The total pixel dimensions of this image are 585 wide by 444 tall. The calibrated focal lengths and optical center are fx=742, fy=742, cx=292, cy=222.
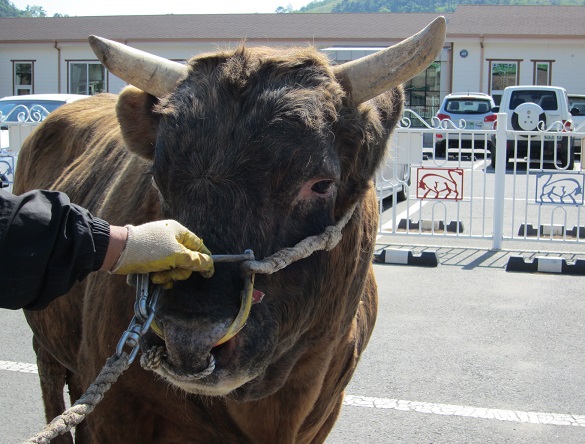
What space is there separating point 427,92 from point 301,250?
Answer: 33.8 metres

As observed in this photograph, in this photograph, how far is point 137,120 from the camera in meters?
3.04

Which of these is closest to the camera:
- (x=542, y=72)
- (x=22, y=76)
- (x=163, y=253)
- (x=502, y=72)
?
(x=163, y=253)

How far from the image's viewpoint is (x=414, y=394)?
539 centimetres

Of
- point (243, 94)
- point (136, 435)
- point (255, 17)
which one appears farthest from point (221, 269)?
point (255, 17)

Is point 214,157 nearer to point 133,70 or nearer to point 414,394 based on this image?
point 133,70

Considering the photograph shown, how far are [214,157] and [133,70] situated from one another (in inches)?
28.0

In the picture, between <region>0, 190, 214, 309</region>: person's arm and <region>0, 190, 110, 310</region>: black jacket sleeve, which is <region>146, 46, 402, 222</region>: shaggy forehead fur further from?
<region>0, 190, 110, 310</region>: black jacket sleeve

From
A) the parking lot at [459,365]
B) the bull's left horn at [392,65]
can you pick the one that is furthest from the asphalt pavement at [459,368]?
the bull's left horn at [392,65]

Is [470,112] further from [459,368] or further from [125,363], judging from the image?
[125,363]

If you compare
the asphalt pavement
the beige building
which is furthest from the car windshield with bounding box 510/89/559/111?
the asphalt pavement

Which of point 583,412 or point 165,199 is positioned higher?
point 165,199

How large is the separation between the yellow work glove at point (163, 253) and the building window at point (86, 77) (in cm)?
3661

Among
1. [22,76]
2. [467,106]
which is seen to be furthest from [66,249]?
[22,76]

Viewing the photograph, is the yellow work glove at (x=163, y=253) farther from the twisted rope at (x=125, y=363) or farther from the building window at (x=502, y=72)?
the building window at (x=502, y=72)
